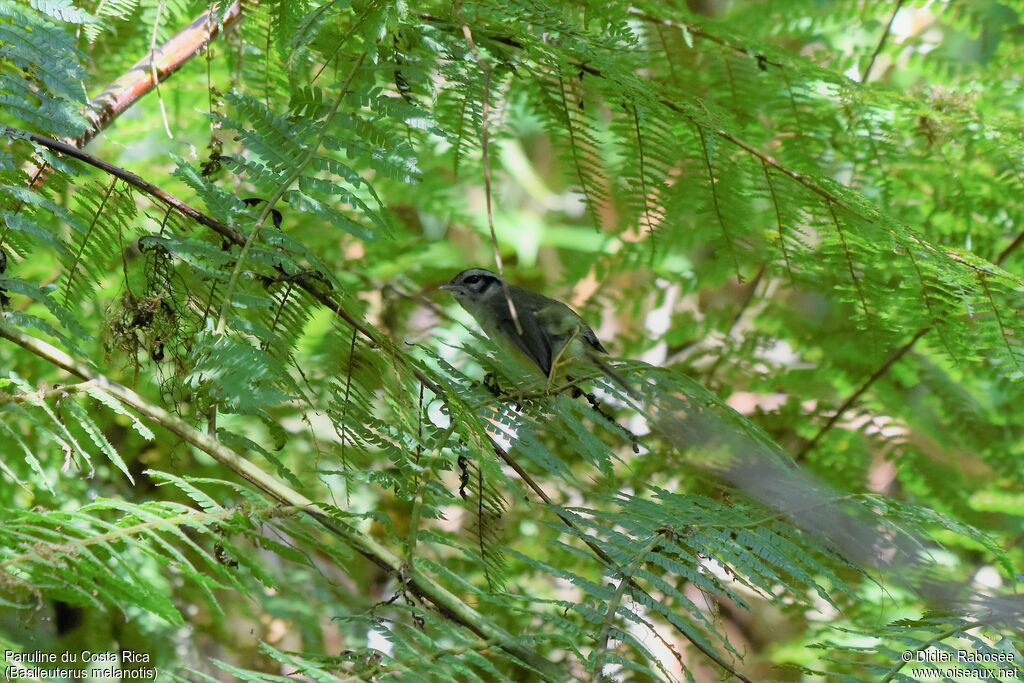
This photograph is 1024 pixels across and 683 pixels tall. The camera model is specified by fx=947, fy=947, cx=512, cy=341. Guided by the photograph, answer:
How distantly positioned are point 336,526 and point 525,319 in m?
1.74

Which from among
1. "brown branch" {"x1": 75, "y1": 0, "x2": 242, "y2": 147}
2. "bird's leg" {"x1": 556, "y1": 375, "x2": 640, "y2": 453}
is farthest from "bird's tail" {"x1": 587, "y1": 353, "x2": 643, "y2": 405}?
"brown branch" {"x1": 75, "y1": 0, "x2": 242, "y2": 147}

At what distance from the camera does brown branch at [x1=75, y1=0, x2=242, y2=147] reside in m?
1.82

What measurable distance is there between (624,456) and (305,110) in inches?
80.4

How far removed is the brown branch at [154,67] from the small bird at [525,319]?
3.00 ft

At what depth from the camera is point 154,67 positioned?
183 centimetres

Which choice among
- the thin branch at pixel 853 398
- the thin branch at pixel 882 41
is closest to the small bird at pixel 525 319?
the thin branch at pixel 853 398

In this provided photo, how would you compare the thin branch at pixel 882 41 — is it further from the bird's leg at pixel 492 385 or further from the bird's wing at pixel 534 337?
the bird's leg at pixel 492 385

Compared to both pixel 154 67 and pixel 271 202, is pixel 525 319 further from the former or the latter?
pixel 271 202

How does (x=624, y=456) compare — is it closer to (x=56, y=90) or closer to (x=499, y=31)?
(x=499, y=31)

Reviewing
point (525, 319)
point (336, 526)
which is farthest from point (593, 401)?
point (336, 526)

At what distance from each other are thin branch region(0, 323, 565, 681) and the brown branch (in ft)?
2.16

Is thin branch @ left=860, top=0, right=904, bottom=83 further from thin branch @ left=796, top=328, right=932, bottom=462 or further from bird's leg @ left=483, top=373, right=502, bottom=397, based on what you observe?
bird's leg @ left=483, top=373, right=502, bottom=397

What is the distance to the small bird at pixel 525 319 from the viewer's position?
2.62 meters

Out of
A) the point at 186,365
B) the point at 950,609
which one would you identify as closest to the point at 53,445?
the point at 186,365
